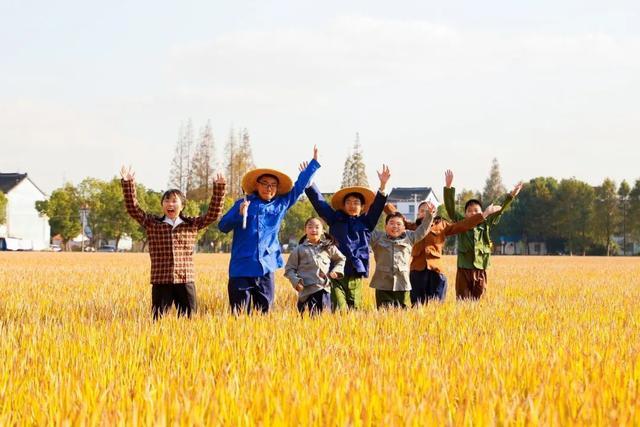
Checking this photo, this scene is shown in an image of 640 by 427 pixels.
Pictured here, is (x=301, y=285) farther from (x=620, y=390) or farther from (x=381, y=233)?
(x=620, y=390)

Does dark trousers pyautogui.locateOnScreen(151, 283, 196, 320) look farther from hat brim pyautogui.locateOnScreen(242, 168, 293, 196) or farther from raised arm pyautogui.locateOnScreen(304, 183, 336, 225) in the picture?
raised arm pyautogui.locateOnScreen(304, 183, 336, 225)

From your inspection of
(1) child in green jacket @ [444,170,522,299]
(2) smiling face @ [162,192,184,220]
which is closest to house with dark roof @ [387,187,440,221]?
(1) child in green jacket @ [444,170,522,299]

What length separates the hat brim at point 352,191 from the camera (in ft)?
24.9

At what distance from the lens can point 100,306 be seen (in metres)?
8.12

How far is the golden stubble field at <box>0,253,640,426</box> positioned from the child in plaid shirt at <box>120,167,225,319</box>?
2.59 ft

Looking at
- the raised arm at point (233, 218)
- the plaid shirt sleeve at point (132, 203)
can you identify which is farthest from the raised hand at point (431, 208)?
the plaid shirt sleeve at point (132, 203)

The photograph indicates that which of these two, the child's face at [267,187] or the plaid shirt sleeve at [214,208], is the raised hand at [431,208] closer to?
the child's face at [267,187]

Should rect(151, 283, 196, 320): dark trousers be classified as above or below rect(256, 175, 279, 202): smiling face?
below

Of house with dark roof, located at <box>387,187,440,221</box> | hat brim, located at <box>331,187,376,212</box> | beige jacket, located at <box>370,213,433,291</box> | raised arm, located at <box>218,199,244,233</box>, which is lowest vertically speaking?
beige jacket, located at <box>370,213,433,291</box>

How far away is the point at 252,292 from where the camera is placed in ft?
22.6

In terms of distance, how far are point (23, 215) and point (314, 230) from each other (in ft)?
262

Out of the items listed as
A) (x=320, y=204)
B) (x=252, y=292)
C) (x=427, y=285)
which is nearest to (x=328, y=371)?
(x=252, y=292)

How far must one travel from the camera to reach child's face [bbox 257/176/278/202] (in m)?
6.96

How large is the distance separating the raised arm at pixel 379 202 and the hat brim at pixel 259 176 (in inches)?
33.9
